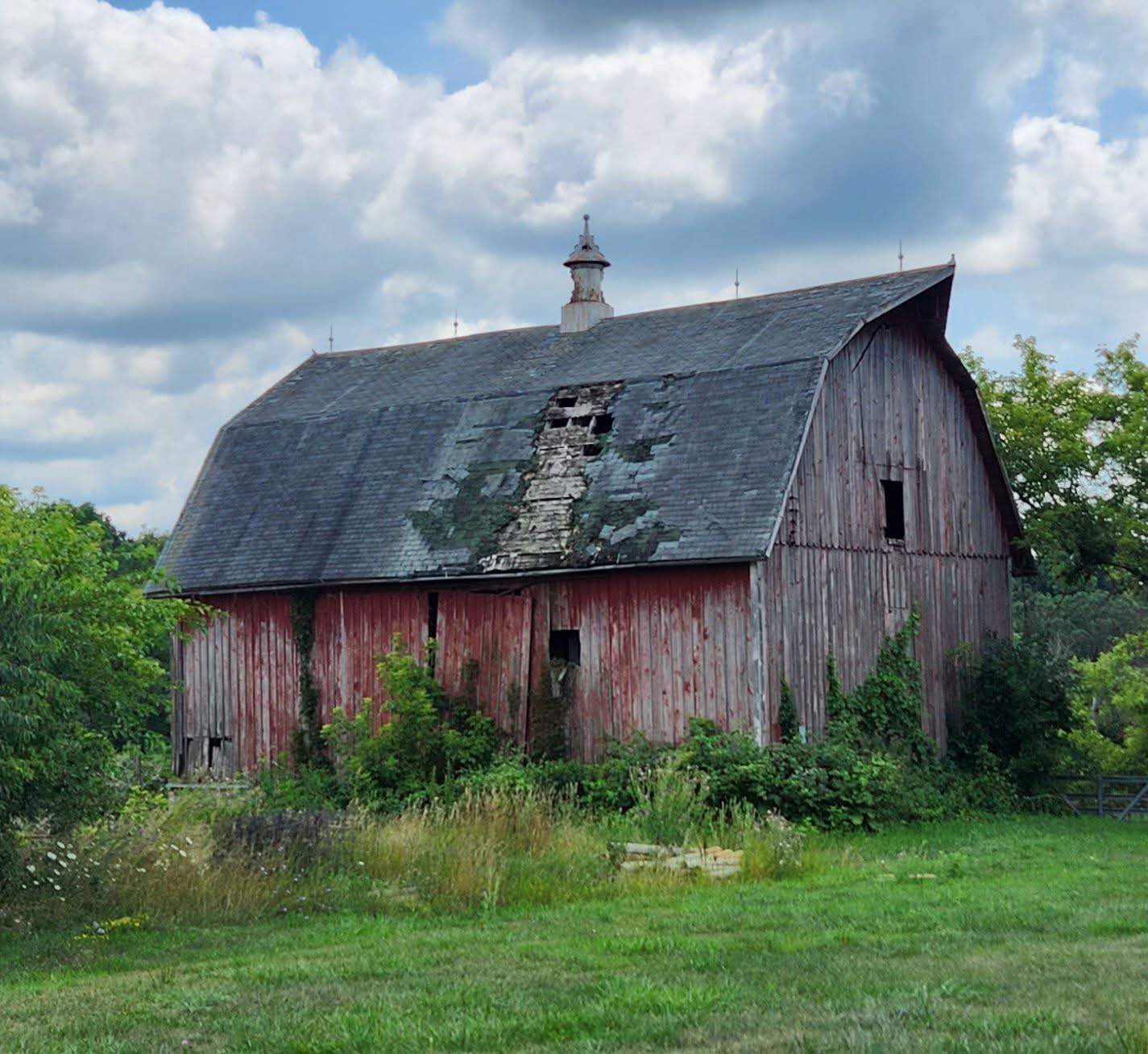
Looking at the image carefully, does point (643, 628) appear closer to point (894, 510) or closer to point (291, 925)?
point (894, 510)

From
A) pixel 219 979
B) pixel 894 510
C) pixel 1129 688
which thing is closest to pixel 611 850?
pixel 219 979

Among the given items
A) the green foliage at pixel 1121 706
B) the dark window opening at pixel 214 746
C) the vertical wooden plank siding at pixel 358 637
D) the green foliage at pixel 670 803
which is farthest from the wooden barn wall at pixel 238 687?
the green foliage at pixel 1121 706

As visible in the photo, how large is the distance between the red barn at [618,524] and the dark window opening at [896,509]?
0.18 feet

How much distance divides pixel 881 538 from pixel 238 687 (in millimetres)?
10711

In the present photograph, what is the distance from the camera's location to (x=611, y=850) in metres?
16.5

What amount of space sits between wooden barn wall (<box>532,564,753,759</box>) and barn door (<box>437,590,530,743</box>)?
0.31m

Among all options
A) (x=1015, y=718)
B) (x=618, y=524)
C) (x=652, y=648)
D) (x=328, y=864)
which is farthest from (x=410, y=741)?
(x=1015, y=718)

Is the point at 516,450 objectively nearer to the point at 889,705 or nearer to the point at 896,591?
the point at 896,591

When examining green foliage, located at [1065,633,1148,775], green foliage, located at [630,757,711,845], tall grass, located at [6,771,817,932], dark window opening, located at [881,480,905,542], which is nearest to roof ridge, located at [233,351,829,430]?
dark window opening, located at [881,480,905,542]

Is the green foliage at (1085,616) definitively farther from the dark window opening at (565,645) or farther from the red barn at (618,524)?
the dark window opening at (565,645)

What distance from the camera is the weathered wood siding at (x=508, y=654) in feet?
76.0

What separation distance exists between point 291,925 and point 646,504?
36.9ft

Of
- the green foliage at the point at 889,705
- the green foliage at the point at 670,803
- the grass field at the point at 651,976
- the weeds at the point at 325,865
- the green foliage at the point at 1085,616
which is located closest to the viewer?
the grass field at the point at 651,976

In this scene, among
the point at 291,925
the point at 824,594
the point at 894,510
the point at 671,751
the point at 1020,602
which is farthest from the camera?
the point at 1020,602
